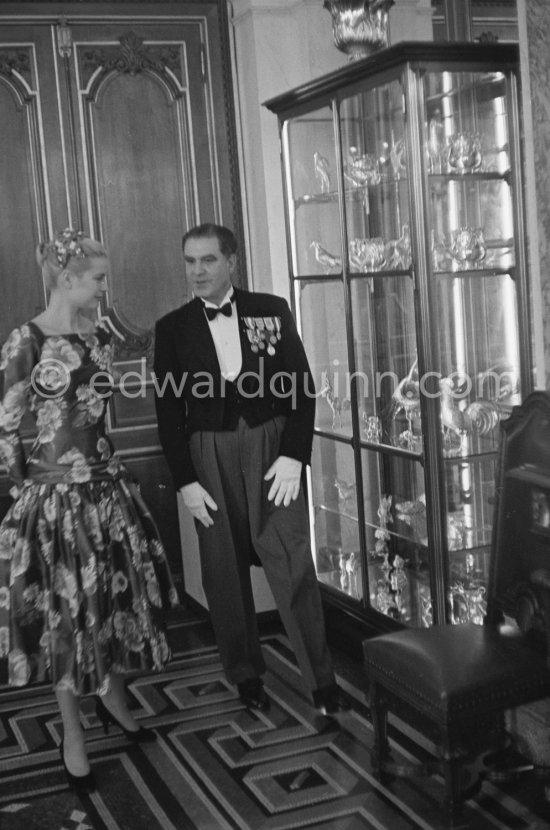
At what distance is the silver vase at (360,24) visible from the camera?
3.71m

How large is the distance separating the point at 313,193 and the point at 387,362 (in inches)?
30.1

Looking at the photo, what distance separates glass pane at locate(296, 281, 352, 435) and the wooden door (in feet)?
2.70

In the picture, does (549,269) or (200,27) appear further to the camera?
(200,27)

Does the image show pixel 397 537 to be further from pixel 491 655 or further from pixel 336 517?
pixel 491 655

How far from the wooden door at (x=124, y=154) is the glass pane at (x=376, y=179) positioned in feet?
3.65

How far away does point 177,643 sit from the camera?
436cm

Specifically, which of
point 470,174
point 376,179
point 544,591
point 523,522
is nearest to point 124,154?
point 376,179

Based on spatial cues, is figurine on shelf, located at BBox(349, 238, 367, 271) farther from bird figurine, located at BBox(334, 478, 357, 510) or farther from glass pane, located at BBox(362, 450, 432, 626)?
bird figurine, located at BBox(334, 478, 357, 510)

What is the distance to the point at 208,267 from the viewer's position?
3.51 metres

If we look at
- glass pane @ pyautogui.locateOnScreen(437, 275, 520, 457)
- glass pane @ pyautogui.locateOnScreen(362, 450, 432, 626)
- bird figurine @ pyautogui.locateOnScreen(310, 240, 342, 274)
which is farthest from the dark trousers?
bird figurine @ pyautogui.locateOnScreen(310, 240, 342, 274)

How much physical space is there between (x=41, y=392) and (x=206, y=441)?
0.66 m

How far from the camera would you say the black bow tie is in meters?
3.55

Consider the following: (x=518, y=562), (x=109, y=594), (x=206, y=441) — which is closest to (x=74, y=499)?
(x=109, y=594)

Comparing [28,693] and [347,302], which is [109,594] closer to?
[28,693]
